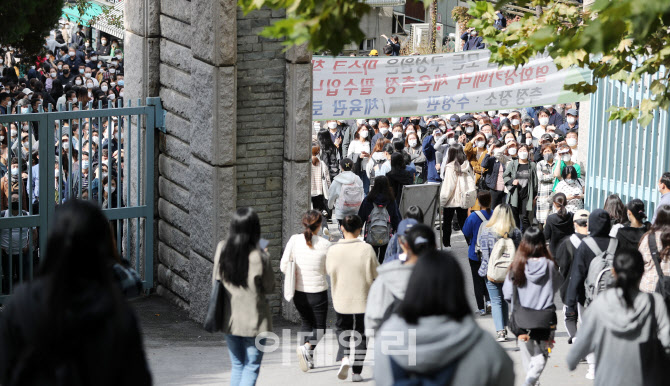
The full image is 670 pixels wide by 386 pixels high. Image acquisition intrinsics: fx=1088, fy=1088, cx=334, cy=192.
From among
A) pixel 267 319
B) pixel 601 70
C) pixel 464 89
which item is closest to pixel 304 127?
pixel 601 70

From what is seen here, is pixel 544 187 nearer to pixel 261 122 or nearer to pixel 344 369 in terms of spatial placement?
pixel 261 122

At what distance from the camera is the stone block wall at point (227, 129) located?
31.6 ft

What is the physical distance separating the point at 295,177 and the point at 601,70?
9.79 feet

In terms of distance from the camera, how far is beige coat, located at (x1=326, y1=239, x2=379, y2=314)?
313 inches

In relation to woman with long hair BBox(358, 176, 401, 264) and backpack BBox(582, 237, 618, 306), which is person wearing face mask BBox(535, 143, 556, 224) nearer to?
woman with long hair BBox(358, 176, 401, 264)

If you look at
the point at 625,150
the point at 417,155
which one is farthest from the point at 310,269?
the point at 417,155

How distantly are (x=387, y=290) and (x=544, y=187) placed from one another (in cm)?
758

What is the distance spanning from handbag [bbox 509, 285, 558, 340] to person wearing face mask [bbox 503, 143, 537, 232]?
6.14m

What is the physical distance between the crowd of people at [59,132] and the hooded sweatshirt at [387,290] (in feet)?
14.5

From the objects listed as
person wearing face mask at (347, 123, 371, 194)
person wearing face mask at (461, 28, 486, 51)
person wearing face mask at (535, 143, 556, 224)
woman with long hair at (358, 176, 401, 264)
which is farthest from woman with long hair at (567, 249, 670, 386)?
person wearing face mask at (461, 28, 486, 51)

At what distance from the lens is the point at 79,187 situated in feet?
34.2

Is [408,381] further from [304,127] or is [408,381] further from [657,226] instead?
[304,127]

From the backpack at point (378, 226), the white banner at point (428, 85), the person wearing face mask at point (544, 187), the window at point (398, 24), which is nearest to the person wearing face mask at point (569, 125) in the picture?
the white banner at point (428, 85)

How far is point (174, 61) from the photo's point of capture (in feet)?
34.7
